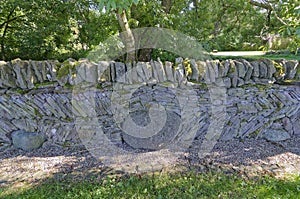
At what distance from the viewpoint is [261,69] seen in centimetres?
313

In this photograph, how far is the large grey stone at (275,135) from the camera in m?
3.20

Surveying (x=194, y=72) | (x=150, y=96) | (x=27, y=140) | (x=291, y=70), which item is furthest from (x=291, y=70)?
(x=27, y=140)

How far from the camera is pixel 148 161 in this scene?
2.73m

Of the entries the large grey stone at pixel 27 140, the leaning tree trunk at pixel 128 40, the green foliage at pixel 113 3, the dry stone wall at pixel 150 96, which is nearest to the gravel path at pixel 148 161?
the large grey stone at pixel 27 140

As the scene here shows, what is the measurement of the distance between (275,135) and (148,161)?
1.92m

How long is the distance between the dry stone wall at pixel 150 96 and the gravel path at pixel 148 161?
190mm

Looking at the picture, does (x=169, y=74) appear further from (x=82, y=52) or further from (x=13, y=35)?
(x=13, y=35)

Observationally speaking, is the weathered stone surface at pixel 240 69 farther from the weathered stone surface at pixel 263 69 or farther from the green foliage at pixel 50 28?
the green foliage at pixel 50 28

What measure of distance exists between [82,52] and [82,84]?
297 centimetres

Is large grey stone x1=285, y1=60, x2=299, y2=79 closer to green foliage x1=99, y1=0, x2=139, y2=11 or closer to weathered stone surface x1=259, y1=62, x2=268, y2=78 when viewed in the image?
weathered stone surface x1=259, y1=62, x2=268, y2=78

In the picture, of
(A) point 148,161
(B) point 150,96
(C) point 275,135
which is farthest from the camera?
(C) point 275,135

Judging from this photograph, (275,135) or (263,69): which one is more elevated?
(263,69)

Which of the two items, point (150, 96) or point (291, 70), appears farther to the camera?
point (291, 70)

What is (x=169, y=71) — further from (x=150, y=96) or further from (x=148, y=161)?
(x=148, y=161)
